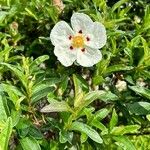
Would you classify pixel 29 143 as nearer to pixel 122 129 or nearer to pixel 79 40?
pixel 122 129

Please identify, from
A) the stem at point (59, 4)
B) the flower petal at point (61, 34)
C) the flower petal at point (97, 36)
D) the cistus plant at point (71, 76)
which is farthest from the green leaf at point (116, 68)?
the stem at point (59, 4)

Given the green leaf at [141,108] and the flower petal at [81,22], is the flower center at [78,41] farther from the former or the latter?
the green leaf at [141,108]

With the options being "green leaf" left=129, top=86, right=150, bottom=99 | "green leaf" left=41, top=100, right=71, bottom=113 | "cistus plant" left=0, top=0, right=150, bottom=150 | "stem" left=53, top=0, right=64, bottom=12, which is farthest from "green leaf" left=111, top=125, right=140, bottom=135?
"stem" left=53, top=0, right=64, bottom=12

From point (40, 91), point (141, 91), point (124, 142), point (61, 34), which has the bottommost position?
point (124, 142)

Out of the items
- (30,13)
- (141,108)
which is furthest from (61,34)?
(141,108)

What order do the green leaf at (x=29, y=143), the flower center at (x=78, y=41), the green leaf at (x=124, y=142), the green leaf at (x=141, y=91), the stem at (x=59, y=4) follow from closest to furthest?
the green leaf at (x=29, y=143), the green leaf at (x=124, y=142), the green leaf at (x=141, y=91), the flower center at (x=78, y=41), the stem at (x=59, y=4)

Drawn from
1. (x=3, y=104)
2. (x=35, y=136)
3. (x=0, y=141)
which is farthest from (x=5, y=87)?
(x=0, y=141)

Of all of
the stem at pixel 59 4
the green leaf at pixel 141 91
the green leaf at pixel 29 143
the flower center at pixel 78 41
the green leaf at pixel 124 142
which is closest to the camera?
the green leaf at pixel 29 143
